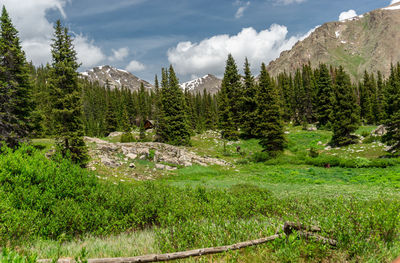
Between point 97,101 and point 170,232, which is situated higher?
point 97,101

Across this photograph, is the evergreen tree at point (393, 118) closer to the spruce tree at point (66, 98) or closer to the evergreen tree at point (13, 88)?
the spruce tree at point (66, 98)

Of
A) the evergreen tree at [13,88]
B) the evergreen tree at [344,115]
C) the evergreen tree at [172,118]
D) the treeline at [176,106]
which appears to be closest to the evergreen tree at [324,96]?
the treeline at [176,106]

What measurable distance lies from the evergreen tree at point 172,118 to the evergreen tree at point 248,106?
39.2 feet

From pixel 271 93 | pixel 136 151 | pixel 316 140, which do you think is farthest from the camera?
pixel 316 140

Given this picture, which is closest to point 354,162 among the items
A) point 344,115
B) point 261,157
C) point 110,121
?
point 261,157

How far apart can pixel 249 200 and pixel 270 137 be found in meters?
26.2

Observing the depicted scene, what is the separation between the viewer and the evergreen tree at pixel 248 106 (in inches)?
1695

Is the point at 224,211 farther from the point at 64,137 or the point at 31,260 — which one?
the point at 64,137

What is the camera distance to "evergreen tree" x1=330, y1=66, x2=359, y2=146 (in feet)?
112

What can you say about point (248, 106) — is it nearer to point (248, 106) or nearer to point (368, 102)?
point (248, 106)

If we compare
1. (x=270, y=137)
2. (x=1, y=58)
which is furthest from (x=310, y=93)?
(x=1, y=58)

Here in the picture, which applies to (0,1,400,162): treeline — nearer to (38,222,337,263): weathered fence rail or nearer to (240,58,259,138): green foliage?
(240,58,259,138): green foliage

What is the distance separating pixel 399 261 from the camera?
145 cm

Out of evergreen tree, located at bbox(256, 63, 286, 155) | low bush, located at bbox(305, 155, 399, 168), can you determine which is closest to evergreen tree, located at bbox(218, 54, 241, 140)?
evergreen tree, located at bbox(256, 63, 286, 155)
